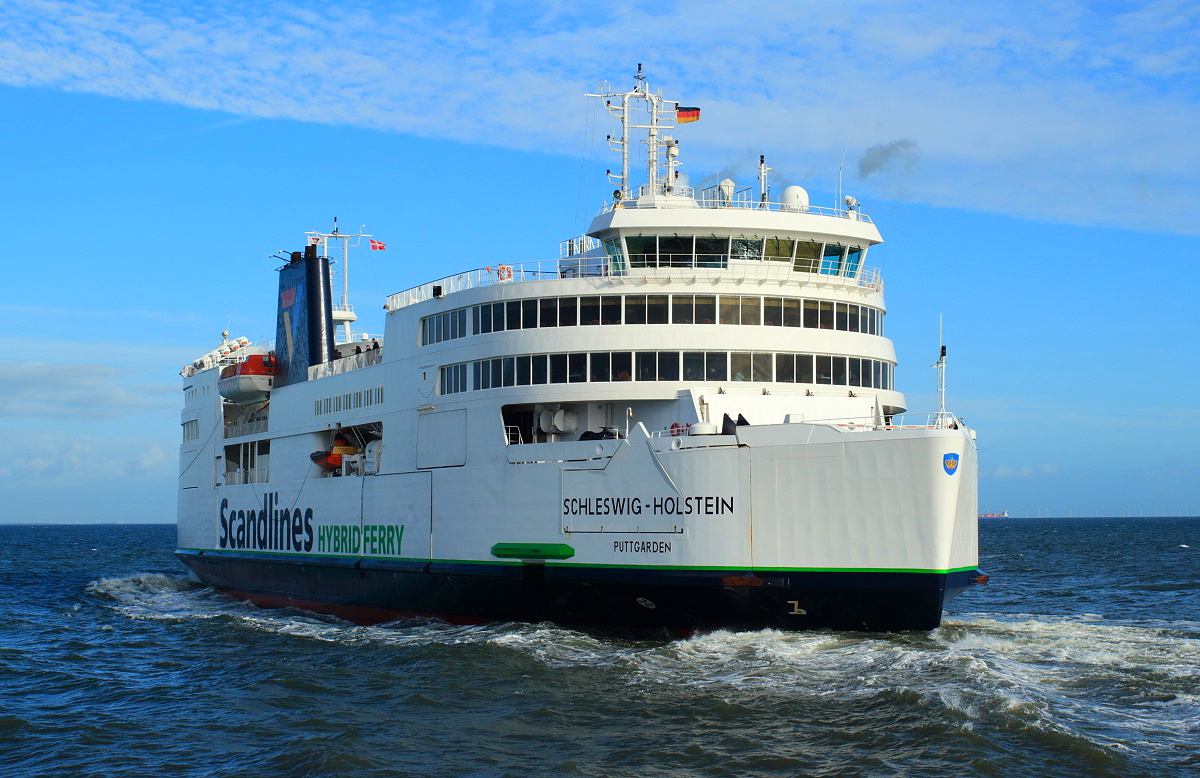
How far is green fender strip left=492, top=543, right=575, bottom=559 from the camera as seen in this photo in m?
20.9

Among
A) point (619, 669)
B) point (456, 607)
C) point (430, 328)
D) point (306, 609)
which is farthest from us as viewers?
point (306, 609)

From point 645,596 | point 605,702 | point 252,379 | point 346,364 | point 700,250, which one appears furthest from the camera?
point 252,379

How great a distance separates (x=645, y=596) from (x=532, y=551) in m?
2.54

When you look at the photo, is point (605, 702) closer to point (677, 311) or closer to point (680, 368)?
point (680, 368)

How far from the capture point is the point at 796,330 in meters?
21.8

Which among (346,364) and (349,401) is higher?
(346,364)

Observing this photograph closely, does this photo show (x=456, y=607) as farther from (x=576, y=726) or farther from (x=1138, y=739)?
(x=1138, y=739)

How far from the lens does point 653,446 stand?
1984 centimetres

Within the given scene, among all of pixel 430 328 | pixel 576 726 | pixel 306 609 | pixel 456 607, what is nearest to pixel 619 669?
pixel 576 726

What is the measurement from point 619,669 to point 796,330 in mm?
7439

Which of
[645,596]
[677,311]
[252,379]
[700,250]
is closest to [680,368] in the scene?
[677,311]

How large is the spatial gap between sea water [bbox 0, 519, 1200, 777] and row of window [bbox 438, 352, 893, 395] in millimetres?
4721

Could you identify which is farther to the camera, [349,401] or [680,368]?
[349,401]

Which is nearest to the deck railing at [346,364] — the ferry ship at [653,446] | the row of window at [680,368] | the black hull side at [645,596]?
the ferry ship at [653,446]
